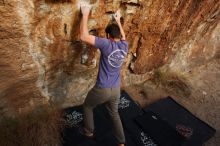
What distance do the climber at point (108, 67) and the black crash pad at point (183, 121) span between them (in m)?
1.06

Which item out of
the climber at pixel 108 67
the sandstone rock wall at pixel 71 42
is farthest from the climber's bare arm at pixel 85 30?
the sandstone rock wall at pixel 71 42

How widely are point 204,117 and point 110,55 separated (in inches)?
98.4

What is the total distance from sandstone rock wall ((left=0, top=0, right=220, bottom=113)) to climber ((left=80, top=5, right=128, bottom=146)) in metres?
0.33

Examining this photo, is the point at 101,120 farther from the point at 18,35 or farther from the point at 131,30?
the point at 18,35

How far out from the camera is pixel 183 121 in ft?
13.3

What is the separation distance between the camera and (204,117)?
4.42 metres

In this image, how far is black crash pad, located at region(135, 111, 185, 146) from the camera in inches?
139

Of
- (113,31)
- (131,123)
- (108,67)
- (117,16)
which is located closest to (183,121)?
(131,123)

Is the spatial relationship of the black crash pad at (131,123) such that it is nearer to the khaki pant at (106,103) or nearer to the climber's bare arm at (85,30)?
the khaki pant at (106,103)

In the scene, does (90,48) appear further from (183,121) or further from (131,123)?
(183,121)

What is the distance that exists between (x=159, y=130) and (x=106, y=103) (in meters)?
0.99

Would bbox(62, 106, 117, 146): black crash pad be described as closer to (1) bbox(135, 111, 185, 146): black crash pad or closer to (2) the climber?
(2) the climber

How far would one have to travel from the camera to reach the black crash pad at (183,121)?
378cm

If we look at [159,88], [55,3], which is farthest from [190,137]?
[55,3]
